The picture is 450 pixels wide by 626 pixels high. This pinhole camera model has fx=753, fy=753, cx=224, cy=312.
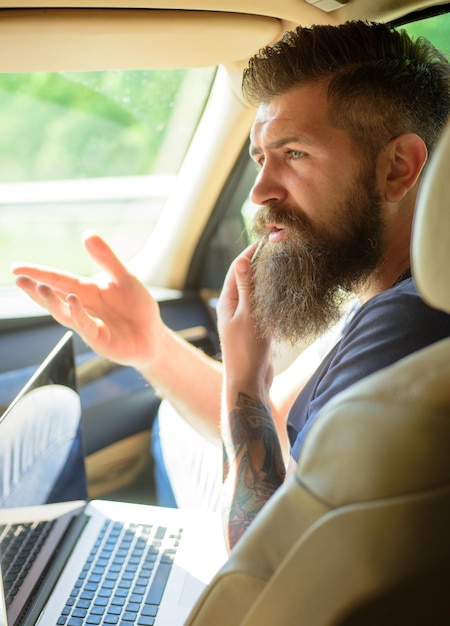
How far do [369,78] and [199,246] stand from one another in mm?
1378

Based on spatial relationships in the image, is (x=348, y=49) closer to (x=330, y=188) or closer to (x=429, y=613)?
(x=330, y=188)

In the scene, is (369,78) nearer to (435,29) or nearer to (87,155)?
(435,29)

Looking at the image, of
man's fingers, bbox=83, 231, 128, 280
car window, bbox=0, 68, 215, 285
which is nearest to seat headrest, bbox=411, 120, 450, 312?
man's fingers, bbox=83, 231, 128, 280

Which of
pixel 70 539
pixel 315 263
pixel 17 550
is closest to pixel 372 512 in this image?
pixel 17 550

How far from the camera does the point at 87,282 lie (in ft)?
6.01

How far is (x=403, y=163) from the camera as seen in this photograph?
4.92 ft

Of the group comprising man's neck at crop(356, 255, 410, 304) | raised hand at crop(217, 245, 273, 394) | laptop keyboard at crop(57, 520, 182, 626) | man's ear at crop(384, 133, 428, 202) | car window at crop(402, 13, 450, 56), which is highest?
car window at crop(402, 13, 450, 56)

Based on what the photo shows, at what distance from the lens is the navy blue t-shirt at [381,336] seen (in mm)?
1146

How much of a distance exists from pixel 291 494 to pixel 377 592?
114mm

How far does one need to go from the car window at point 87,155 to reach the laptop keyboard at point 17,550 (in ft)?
4.99

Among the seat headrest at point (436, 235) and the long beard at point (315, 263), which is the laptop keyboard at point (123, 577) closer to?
the long beard at point (315, 263)

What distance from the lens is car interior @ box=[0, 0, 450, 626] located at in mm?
656

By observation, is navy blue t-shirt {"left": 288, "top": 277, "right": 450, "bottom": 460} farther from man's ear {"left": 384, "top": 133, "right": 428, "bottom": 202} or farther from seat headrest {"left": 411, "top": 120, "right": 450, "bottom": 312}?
seat headrest {"left": 411, "top": 120, "right": 450, "bottom": 312}

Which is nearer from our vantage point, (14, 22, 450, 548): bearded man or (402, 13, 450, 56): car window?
(14, 22, 450, 548): bearded man
